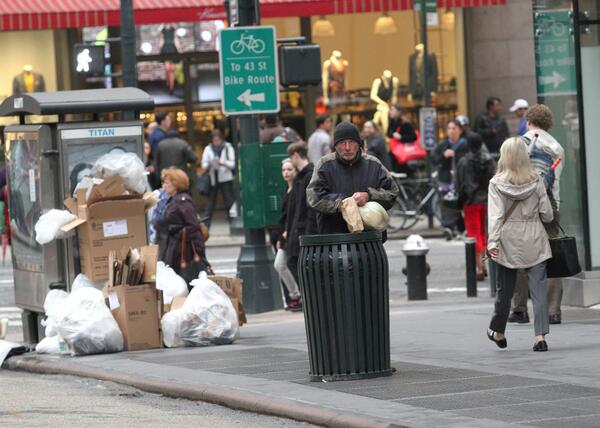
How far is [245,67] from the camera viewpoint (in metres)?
16.3

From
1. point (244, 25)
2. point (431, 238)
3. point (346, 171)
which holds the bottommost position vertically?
point (431, 238)

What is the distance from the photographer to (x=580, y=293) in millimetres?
14766

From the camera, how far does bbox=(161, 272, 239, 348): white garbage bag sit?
519 inches

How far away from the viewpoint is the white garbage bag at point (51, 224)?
13.5m

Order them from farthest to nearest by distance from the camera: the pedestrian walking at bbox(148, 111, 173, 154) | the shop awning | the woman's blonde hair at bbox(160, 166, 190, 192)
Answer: the shop awning < the pedestrian walking at bbox(148, 111, 173, 154) < the woman's blonde hair at bbox(160, 166, 190, 192)

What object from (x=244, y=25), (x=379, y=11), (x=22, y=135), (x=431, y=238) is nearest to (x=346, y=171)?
(x=22, y=135)

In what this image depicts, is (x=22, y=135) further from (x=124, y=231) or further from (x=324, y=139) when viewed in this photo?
(x=324, y=139)

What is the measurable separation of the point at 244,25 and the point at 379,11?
13.0 m

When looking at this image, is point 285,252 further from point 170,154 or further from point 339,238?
point 170,154

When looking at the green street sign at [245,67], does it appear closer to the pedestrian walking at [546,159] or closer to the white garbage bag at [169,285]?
the white garbage bag at [169,285]

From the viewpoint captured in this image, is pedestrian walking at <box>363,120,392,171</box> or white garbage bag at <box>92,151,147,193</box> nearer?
white garbage bag at <box>92,151,147,193</box>

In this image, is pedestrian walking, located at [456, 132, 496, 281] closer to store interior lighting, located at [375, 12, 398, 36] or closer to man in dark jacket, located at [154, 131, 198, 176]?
man in dark jacket, located at [154, 131, 198, 176]

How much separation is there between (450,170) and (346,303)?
1394 centimetres

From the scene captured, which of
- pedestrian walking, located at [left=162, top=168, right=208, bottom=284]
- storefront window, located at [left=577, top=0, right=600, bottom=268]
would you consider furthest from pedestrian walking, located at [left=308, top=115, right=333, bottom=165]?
storefront window, located at [left=577, top=0, right=600, bottom=268]
